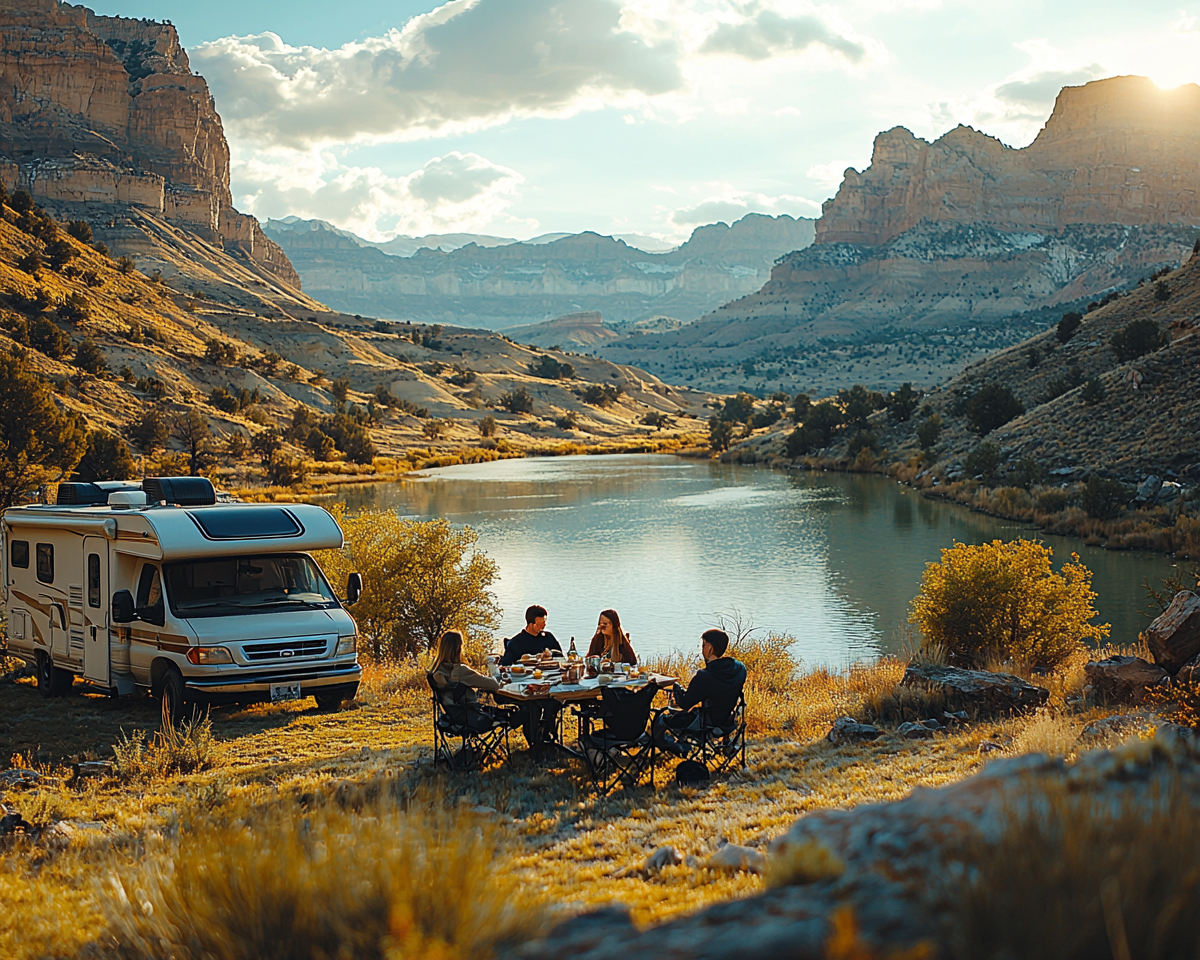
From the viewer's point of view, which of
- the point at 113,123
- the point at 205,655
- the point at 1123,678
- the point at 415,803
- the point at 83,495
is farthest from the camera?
the point at 113,123

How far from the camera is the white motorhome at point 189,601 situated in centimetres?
980

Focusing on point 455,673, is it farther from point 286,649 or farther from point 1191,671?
point 1191,671

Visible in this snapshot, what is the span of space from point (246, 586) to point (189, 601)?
28.1 inches

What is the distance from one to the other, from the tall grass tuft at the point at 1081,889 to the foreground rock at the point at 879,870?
0.28ft

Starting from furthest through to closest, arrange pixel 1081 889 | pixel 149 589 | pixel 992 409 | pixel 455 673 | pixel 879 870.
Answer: pixel 992 409, pixel 149 589, pixel 455 673, pixel 879 870, pixel 1081 889

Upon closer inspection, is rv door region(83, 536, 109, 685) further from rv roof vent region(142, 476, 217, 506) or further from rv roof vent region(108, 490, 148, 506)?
rv roof vent region(142, 476, 217, 506)

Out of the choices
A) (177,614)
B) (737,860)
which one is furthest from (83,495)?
(737,860)

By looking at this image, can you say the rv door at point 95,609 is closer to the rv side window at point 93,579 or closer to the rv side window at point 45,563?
the rv side window at point 93,579

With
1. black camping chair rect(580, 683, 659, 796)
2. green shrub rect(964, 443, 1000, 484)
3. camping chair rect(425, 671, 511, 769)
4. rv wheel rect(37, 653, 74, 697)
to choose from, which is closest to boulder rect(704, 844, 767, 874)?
black camping chair rect(580, 683, 659, 796)

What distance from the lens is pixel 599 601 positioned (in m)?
23.4

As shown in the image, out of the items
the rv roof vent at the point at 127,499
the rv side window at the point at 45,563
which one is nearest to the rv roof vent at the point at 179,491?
the rv roof vent at the point at 127,499

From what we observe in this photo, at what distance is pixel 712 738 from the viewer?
26.8ft

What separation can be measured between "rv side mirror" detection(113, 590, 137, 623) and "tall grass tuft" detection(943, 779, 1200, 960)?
31.4 ft

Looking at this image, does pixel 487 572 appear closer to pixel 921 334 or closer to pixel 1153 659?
pixel 1153 659
